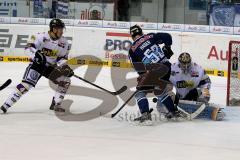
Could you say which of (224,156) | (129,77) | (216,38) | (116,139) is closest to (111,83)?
(129,77)

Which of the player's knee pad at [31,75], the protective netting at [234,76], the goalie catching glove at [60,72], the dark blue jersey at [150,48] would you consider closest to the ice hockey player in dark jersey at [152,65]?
the dark blue jersey at [150,48]

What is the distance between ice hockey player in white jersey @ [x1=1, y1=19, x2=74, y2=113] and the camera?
707cm

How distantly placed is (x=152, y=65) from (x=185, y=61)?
548mm

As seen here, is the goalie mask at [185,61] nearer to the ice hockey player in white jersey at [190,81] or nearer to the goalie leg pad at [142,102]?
the ice hockey player in white jersey at [190,81]

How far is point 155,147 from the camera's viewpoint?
5.38m

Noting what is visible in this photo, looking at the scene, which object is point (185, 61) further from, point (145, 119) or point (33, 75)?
point (33, 75)

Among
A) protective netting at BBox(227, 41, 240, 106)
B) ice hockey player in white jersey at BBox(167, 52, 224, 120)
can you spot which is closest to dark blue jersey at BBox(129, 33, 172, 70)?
ice hockey player in white jersey at BBox(167, 52, 224, 120)

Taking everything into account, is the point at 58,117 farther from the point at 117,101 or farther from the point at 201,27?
the point at 201,27

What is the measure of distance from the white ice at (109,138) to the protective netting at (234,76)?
0.45 meters

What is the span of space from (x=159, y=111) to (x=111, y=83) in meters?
2.83

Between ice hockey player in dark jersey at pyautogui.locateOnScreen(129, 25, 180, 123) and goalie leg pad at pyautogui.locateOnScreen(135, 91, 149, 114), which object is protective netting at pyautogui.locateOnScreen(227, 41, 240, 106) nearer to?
ice hockey player in dark jersey at pyautogui.locateOnScreen(129, 25, 180, 123)

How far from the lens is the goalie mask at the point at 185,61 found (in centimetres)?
704

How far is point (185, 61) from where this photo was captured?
23.1 feet

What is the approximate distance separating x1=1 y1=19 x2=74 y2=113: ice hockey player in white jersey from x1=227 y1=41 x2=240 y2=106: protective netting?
2.34 meters
